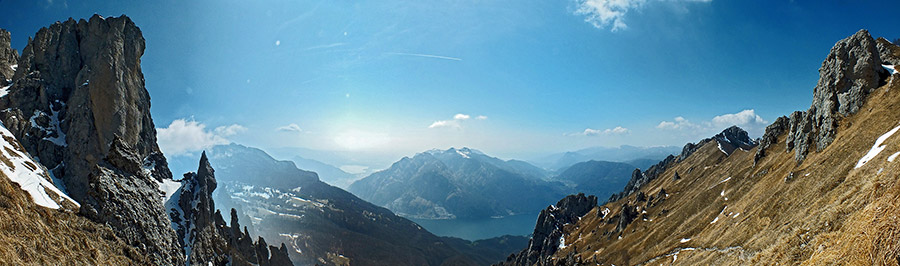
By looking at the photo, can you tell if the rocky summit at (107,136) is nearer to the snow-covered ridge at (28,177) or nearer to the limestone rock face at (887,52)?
the snow-covered ridge at (28,177)

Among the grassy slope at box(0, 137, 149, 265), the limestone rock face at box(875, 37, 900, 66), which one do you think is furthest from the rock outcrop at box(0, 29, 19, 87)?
the limestone rock face at box(875, 37, 900, 66)

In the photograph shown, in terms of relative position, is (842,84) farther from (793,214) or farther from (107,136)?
(107,136)

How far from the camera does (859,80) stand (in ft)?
205

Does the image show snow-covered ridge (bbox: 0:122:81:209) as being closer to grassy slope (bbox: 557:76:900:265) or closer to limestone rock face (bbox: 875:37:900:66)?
grassy slope (bbox: 557:76:900:265)

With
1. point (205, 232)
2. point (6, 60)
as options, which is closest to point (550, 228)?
point (205, 232)

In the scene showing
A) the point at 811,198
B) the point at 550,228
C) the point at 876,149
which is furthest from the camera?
the point at 550,228

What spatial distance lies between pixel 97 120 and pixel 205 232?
3207 centimetres

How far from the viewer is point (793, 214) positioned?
42156mm

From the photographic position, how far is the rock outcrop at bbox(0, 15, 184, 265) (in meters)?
48.8

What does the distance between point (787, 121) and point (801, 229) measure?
103844 mm

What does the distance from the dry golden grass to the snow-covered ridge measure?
2539 millimetres

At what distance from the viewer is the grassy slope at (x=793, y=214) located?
52.0 feet

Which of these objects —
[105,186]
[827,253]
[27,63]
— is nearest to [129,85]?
[27,63]

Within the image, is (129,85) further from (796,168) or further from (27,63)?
(796,168)
